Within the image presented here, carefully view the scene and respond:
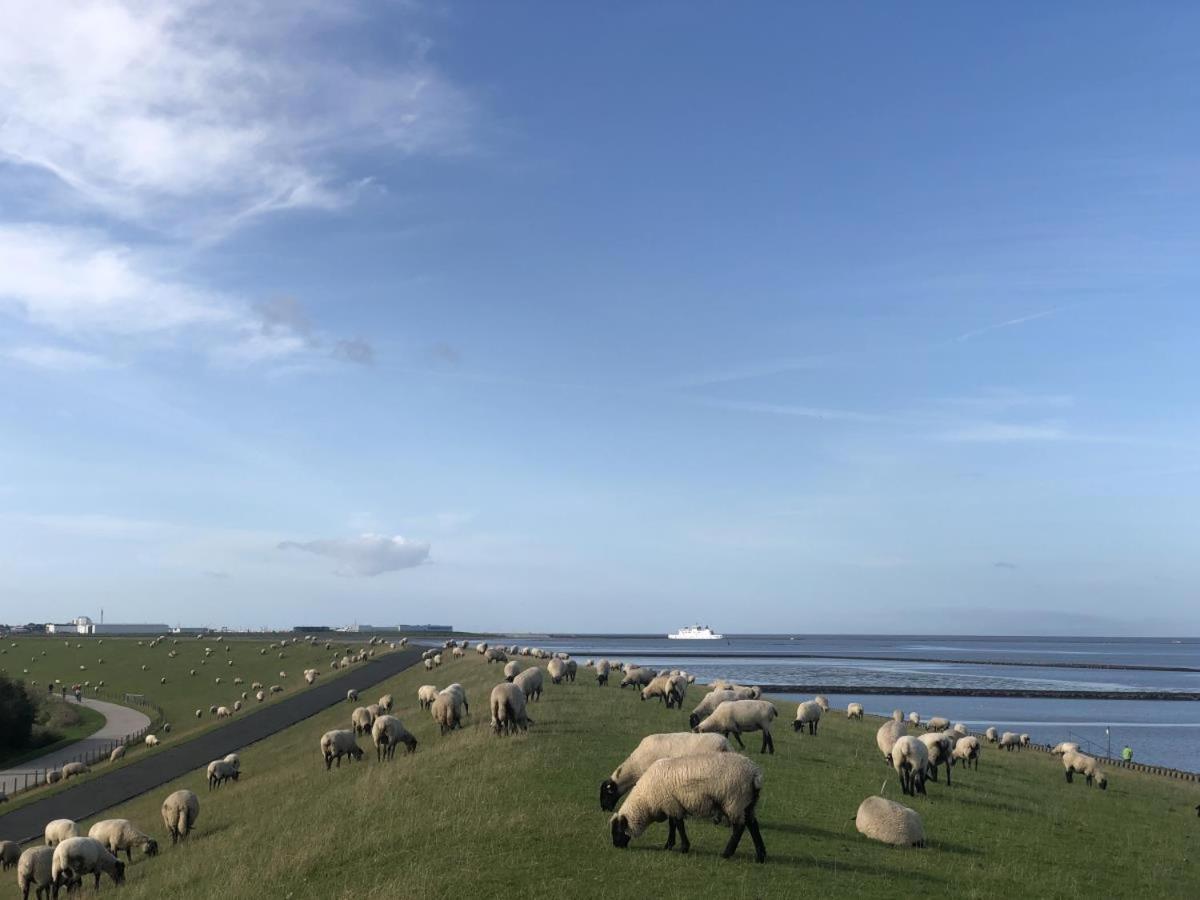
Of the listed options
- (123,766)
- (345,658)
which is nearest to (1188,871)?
(123,766)

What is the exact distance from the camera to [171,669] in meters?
114

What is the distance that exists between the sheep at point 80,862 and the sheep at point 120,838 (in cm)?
231

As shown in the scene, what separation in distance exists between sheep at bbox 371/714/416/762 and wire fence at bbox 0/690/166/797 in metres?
29.3

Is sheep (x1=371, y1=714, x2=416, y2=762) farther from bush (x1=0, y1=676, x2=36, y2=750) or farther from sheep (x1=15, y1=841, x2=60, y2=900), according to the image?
bush (x1=0, y1=676, x2=36, y2=750)

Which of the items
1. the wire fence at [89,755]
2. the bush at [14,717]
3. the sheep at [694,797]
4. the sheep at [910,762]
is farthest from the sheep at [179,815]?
the bush at [14,717]

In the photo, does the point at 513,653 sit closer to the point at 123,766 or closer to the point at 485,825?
the point at 123,766

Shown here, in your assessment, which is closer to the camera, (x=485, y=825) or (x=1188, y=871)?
(x=485, y=825)

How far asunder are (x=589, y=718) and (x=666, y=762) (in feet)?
65.4

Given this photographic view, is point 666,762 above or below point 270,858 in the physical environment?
above

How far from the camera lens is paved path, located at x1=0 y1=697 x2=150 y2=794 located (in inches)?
2343

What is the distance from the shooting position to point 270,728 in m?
63.2

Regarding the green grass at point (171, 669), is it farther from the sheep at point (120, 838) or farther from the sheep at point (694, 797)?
the sheep at point (694, 797)

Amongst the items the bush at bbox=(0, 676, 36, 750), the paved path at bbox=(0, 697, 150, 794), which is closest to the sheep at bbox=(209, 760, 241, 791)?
the paved path at bbox=(0, 697, 150, 794)

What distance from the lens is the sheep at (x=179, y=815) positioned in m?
29.9
